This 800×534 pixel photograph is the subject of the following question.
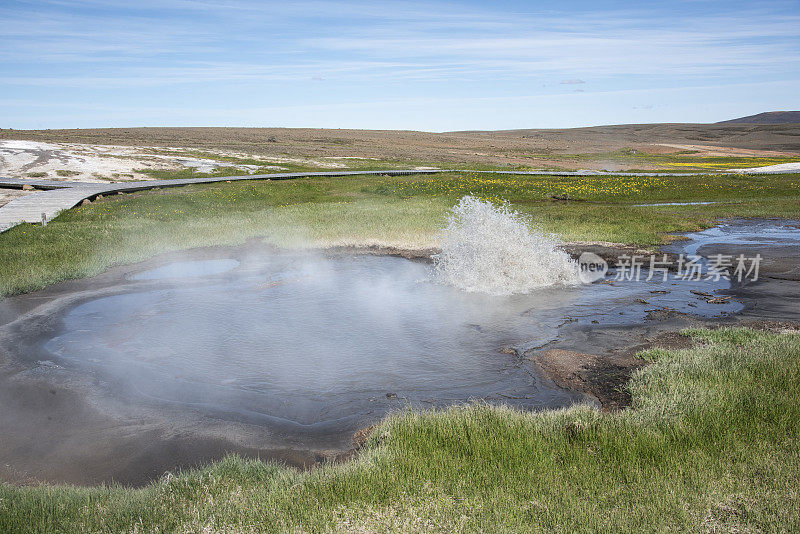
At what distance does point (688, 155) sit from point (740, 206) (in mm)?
75668

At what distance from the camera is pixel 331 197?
37.7 meters

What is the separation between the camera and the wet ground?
7.08m

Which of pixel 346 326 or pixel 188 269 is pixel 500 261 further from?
pixel 188 269

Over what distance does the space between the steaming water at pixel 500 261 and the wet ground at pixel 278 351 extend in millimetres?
705

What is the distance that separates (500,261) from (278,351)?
Answer: 7.55 meters

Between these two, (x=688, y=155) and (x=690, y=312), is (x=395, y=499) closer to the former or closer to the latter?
(x=690, y=312)

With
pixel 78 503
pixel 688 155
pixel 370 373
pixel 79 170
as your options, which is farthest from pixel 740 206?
pixel 688 155

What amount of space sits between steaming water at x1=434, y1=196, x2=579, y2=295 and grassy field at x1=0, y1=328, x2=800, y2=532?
26.1 ft

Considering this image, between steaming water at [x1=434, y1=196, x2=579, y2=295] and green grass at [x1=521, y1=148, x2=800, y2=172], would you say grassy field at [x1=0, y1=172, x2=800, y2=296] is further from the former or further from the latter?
green grass at [x1=521, y1=148, x2=800, y2=172]

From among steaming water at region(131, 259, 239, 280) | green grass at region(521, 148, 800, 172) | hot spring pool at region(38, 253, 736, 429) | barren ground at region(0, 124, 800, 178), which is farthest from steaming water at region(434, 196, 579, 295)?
green grass at region(521, 148, 800, 172)

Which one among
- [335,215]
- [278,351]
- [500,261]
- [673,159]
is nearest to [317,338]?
[278,351]

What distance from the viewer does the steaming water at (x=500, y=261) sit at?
15031 millimetres

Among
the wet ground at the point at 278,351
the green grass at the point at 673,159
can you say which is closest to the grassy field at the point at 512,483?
the wet ground at the point at 278,351

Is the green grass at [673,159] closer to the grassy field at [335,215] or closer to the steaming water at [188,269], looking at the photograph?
the grassy field at [335,215]
